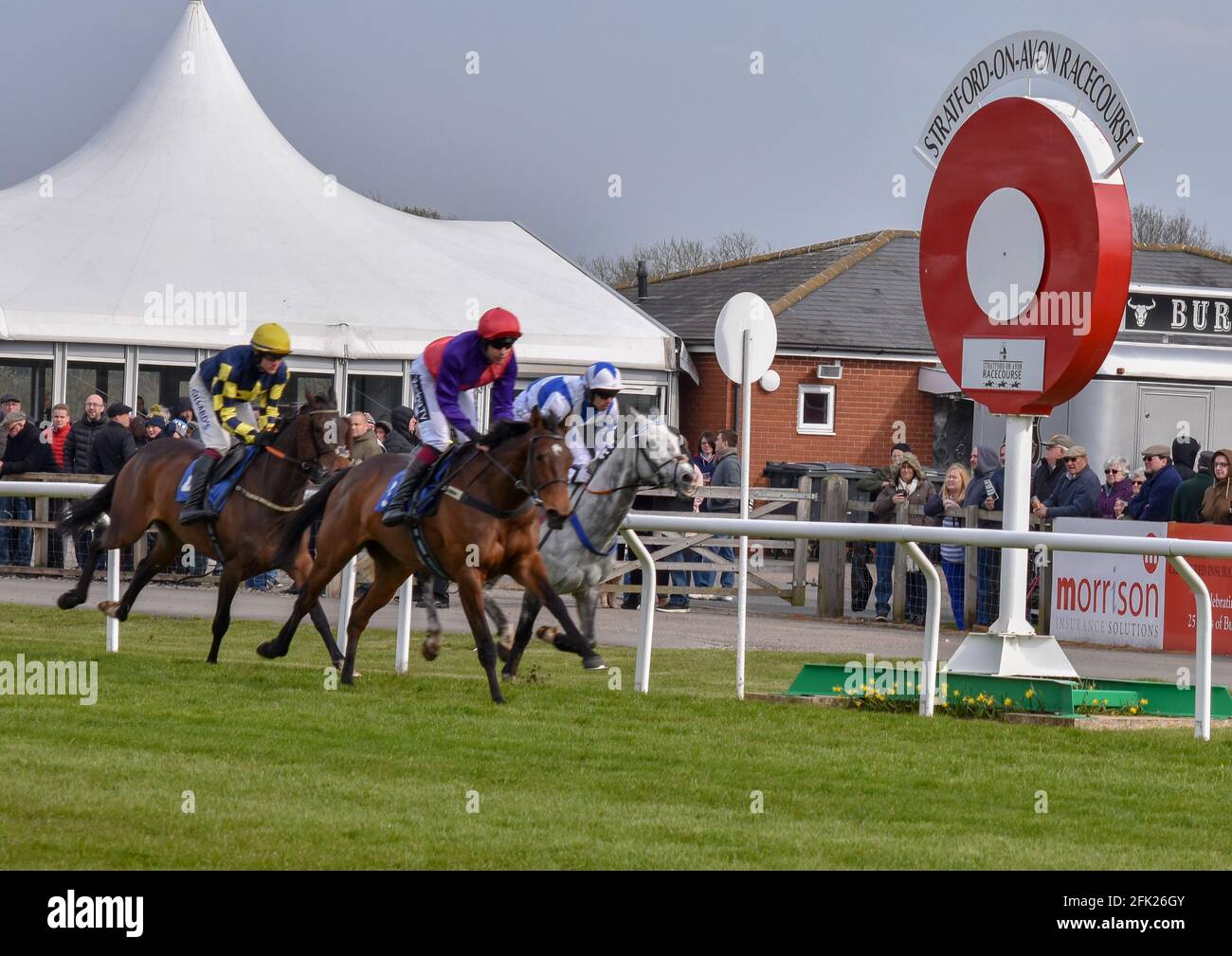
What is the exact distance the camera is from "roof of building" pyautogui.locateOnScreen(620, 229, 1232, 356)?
29.5 m

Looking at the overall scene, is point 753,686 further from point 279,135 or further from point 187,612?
point 279,135

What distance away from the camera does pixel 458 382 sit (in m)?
10.5

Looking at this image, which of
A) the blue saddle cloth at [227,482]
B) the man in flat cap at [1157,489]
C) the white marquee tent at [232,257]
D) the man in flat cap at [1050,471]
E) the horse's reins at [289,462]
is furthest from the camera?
the white marquee tent at [232,257]

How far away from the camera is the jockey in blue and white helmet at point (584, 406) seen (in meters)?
10.8

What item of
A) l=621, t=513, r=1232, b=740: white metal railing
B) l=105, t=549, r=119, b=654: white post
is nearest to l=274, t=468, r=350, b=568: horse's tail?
l=105, t=549, r=119, b=654: white post

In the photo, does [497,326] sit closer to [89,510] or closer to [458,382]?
[458,382]

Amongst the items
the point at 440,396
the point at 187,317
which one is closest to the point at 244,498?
the point at 440,396

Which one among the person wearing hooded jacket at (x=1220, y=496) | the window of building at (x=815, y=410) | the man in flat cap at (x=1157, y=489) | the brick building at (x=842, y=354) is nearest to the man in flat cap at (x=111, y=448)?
the man in flat cap at (x=1157, y=489)

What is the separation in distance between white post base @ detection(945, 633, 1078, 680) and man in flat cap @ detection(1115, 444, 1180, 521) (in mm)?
5075

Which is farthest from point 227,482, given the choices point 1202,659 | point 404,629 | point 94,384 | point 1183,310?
point 94,384

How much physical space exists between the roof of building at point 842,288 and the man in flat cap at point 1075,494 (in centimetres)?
1351

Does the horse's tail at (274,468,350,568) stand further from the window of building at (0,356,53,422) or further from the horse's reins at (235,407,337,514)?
the window of building at (0,356,53,422)

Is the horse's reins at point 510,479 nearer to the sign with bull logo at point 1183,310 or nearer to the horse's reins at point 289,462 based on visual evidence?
the horse's reins at point 289,462

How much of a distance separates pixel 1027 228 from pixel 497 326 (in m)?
2.82
